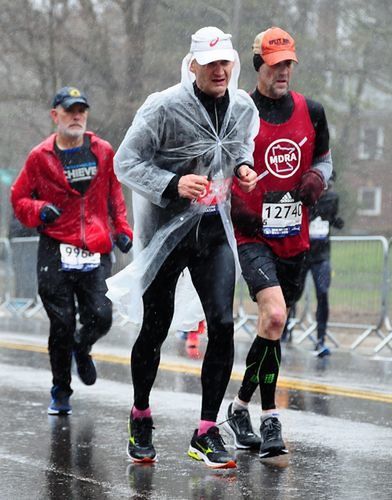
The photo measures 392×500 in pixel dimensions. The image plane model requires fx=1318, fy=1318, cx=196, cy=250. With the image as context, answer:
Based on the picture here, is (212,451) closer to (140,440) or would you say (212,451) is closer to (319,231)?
(140,440)

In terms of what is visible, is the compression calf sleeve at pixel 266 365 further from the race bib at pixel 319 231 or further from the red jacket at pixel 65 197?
the race bib at pixel 319 231

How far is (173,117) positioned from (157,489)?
174 cm

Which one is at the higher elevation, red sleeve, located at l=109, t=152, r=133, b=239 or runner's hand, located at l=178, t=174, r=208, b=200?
runner's hand, located at l=178, t=174, r=208, b=200

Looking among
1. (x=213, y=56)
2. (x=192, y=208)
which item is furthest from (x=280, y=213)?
(x=213, y=56)

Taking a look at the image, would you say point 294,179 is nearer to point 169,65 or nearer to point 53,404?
point 53,404

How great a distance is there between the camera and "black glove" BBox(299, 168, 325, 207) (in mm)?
6617

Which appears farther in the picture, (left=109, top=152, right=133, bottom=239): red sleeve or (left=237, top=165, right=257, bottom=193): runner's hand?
(left=109, top=152, right=133, bottom=239): red sleeve

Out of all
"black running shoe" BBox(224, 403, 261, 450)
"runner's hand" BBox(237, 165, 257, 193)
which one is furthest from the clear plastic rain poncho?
"black running shoe" BBox(224, 403, 261, 450)

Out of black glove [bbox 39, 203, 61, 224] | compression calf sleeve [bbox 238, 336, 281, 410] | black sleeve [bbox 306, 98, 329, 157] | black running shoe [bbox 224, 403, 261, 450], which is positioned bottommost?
black running shoe [bbox 224, 403, 261, 450]

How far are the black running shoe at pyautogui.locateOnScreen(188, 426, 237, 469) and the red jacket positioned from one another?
2.34 meters

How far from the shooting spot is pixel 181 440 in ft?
23.5

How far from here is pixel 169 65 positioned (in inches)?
898

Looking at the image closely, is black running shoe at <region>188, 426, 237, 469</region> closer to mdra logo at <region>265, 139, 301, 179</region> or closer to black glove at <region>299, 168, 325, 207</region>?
black glove at <region>299, 168, 325, 207</region>

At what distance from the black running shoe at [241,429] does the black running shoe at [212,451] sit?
0.55 m
